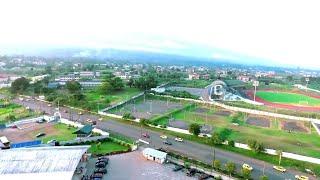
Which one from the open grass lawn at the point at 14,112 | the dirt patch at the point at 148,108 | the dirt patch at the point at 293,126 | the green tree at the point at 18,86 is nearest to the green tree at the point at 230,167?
the dirt patch at the point at 293,126

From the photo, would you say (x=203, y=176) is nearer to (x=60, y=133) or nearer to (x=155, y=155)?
(x=155, y=155)

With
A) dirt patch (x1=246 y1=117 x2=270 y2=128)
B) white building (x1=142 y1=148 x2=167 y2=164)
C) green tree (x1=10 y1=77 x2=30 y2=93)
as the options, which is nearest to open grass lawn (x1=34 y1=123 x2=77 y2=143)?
white building (x1=142 y1=148 x2=167 y2=164)

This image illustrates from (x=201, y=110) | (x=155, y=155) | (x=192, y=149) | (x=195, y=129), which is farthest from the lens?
(x=201, y=110)

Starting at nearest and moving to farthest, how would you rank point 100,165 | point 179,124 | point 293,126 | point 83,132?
point 100,165 → point 83,132 → point 179,124 → point 293,126

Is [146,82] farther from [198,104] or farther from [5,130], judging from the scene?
[5,130]

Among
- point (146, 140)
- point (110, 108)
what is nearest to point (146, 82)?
point (110, 108)

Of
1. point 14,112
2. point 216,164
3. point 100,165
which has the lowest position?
point 100,165

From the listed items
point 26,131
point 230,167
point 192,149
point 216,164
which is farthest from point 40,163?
point 192,149
